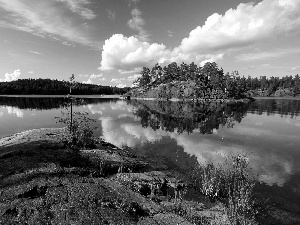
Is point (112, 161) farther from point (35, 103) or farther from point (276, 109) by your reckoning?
point (35, 103)

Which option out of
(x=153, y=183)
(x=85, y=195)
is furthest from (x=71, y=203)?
(x=153, y=183)

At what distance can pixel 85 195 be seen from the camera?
1197cm

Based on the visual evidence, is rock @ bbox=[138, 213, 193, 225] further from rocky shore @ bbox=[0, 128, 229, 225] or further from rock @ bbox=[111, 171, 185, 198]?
rock @ bbox=[111, 171, 185, 198]

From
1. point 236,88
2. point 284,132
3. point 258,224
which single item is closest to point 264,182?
point 258,224

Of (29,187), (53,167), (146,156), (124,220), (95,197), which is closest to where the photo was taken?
(124,220)

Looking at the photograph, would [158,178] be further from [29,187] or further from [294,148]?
[294,148]

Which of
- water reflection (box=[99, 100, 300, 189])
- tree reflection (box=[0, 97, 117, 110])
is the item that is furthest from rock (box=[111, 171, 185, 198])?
tree reflection (box=[0, 97, 117, 110])

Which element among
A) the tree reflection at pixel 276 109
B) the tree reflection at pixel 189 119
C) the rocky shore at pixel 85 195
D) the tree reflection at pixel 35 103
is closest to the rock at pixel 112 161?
the rocky shore at pixel 85 195

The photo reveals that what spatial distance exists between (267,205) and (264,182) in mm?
4016

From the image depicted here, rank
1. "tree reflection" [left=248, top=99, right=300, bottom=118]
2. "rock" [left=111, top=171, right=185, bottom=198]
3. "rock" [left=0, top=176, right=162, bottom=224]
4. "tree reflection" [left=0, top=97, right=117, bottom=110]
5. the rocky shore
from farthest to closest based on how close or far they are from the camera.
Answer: "tree reflection" [left=0, top=97, right=117, bottom=110]
"tree reflection" [left=248, top=99, right=300, bottom=118]
"rock" [left=111, top=171, right=185, bottom=198]
the rocky shore
"rock" [left=0, top=176, right=162, bottom=224]

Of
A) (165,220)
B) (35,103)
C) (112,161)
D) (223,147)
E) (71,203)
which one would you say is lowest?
(223,147)

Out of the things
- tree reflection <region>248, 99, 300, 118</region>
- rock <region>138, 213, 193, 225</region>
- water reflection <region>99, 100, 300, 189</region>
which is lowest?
water reflection <region>99, 100, 300, 189</region>

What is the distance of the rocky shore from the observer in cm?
1022

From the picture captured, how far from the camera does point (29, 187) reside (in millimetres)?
12625
